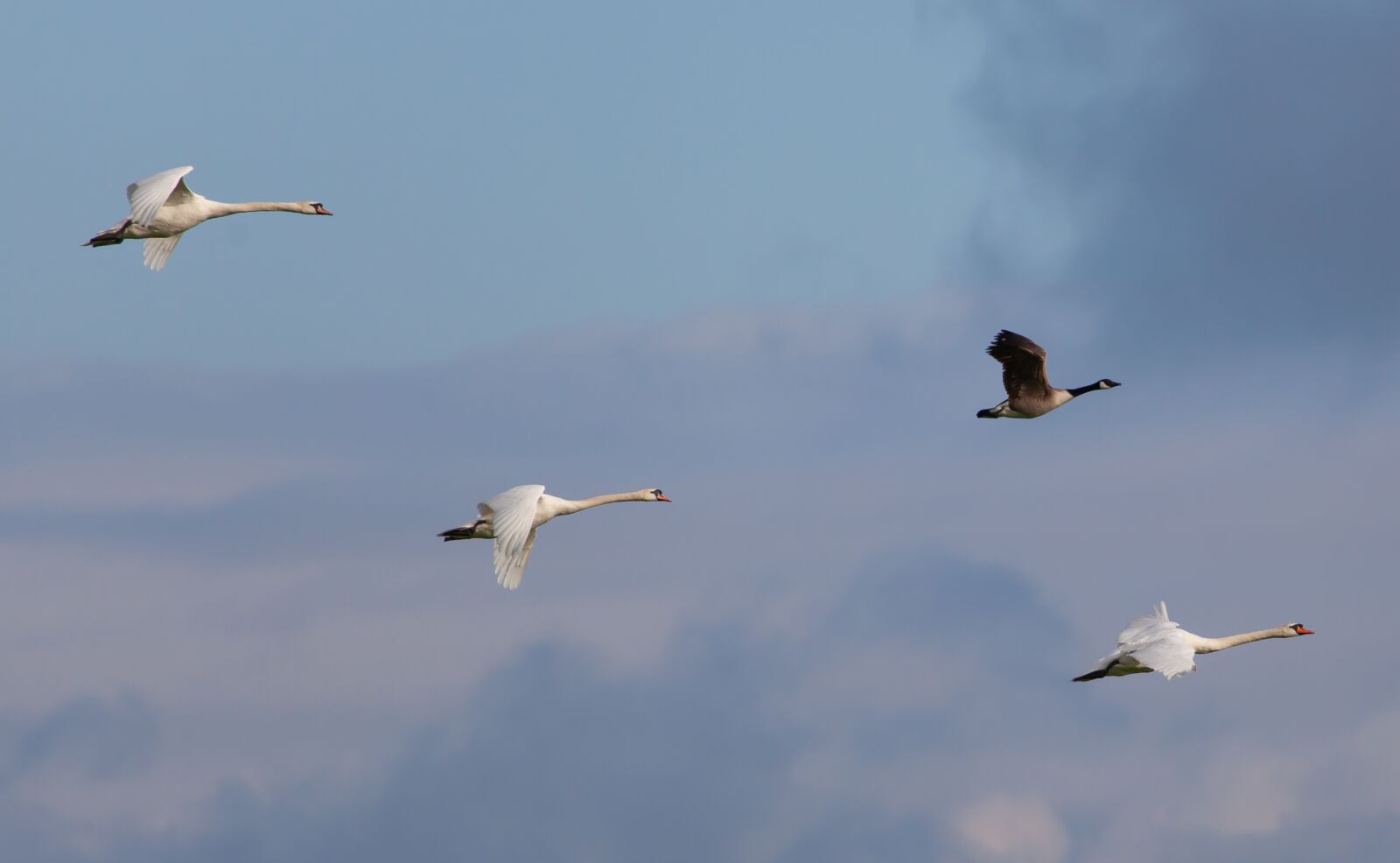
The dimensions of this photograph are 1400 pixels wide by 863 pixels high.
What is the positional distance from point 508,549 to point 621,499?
9200mm

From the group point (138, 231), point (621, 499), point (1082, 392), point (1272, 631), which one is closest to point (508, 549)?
point (621, 499)

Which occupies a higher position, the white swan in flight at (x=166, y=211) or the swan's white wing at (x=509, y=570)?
the white swan in flight at (x=166, y=211)

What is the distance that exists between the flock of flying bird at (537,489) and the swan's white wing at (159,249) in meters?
0.02

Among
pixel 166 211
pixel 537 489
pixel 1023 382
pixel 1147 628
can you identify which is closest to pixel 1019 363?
pixel 1023 382

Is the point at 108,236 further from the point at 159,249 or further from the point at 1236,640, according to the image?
the point at 1236,640

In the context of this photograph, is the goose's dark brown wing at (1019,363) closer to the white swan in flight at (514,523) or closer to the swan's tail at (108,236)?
the white swan in flight at (514,523)

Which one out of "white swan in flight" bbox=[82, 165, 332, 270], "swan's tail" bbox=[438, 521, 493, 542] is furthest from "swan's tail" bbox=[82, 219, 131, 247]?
"swan's tail" bbox=[438, 521, 493, 542]

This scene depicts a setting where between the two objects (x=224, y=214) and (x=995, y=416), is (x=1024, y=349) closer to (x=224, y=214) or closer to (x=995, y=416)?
(x=995, y=416)

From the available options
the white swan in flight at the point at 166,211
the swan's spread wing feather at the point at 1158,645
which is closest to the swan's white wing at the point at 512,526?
the white swan in flight at the point at 166,211

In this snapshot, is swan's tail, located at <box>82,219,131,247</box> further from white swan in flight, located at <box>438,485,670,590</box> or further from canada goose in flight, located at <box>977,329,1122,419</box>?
canada goose in flight, located at <box>977,329,1122,419</box>

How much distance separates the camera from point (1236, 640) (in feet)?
215

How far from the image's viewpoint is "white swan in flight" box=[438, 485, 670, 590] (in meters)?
57.8

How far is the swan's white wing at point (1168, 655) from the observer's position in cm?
5522

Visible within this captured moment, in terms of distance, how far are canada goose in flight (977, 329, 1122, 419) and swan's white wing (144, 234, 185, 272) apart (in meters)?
22.4
